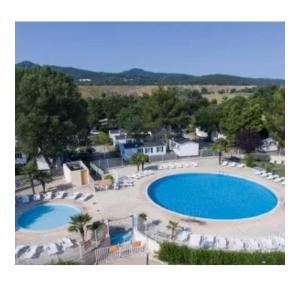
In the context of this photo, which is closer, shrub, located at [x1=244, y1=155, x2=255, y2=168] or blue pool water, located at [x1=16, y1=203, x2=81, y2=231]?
blue pool water, located at [x1=16, y1=203, x2=81, y2=231]

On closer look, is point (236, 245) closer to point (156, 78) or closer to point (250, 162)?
point (250, 162)

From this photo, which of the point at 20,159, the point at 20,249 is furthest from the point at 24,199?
the point at 20,159

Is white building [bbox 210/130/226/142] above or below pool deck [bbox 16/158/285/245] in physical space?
above

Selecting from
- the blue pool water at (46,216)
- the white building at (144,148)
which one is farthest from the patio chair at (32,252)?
the white building at (144,148)

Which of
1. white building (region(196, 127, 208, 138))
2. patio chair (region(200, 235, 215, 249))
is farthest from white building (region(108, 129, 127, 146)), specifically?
patio chair (region(200, 235, 215, 249))

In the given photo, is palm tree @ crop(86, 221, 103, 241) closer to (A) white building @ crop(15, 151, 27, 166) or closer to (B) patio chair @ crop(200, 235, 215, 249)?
(B) patio chair @ crop(200, 235, 215, 249)

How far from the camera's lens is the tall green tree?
65.2 ft

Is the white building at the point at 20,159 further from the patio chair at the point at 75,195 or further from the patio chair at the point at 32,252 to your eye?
the patio chair at the point at 32,252

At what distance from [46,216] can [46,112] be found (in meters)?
8.12

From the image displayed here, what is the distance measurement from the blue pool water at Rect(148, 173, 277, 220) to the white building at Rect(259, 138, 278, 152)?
306 inches

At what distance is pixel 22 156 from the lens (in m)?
23.4

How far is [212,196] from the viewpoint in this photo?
18.9 metres

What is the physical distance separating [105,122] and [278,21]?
2963 centimetres
